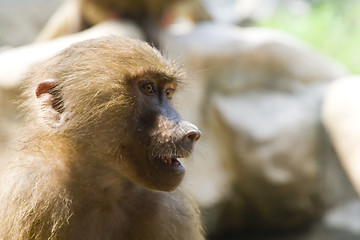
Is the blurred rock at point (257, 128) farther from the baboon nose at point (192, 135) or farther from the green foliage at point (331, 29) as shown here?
the baboon nose at point (192, 135)

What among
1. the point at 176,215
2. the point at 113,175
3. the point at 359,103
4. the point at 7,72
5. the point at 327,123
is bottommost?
the point at 327,123

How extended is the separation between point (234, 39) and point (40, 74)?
139 inches

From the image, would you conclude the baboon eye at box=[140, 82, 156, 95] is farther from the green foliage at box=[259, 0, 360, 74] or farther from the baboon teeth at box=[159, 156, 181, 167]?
the green foliage at box=[259, 0, 360, 74]

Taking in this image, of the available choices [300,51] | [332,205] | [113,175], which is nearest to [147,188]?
[113,175]

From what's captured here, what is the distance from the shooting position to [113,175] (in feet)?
7.83

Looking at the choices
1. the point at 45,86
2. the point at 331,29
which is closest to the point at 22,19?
the point at 331,29

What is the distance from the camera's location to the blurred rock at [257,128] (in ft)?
17.4

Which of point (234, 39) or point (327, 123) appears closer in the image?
point (327, 123)

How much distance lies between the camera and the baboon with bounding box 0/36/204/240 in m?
2.25

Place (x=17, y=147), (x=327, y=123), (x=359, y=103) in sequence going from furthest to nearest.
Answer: (x=327, y=123)
(x=359, y=103)
(x=17, y=147)

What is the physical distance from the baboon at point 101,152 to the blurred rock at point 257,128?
2812mm

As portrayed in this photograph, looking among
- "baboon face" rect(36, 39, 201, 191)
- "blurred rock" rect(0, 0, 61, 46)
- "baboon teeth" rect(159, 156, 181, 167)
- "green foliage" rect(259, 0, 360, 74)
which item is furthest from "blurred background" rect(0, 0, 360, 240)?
"blurred rock" rect(0, 0, 61, 46)

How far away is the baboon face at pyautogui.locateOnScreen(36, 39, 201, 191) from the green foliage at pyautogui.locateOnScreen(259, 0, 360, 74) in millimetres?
5329

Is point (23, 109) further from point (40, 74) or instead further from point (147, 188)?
point (147, 188)
